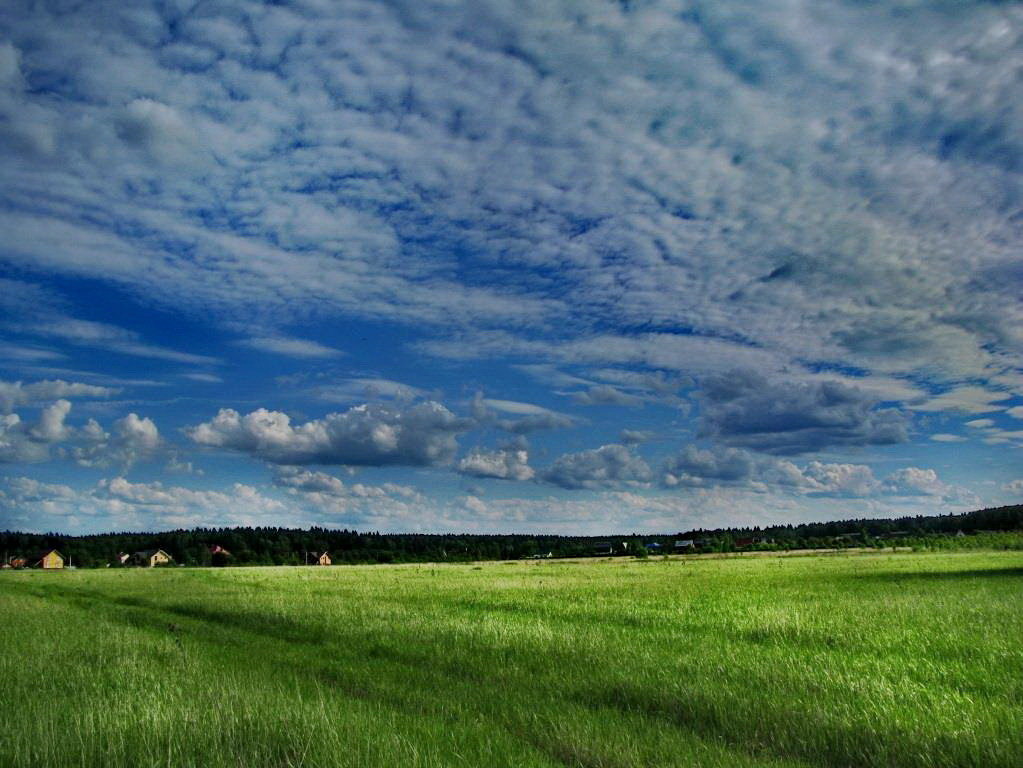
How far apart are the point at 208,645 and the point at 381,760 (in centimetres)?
1129

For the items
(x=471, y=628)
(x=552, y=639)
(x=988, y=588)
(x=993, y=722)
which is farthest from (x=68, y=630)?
(x=988, y=588)

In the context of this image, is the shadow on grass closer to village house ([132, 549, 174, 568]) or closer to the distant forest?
the distant forest

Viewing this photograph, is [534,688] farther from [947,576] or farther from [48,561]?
[48,561]

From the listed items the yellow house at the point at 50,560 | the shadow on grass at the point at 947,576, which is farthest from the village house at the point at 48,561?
the shadow on grass at the point at 947,576

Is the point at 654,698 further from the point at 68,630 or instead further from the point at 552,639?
the point at 68,630

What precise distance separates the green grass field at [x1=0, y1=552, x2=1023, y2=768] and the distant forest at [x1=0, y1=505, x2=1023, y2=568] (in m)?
109

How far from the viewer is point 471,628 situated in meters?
17.2

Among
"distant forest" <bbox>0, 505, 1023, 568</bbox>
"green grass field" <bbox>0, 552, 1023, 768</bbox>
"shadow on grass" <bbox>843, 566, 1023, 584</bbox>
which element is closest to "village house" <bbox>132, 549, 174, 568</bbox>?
"distant forest" <bbox>0, 505, 1023, 568</bbox>

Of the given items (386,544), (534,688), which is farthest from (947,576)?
(386,544)

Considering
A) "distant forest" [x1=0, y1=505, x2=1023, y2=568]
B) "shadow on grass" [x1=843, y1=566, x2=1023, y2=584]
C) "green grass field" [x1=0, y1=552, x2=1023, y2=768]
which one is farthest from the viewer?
"distant forest" [x1=0, y1=505, x2=1023, y2=568]

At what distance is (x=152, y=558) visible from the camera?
499 feet

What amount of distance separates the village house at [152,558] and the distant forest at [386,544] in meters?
2.23

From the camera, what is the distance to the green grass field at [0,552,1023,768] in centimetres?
775

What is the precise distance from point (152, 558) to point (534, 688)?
538 feet
